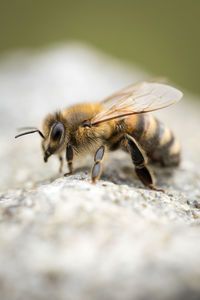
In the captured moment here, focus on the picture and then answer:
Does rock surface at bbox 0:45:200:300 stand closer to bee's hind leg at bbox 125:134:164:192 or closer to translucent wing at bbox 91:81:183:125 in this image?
bee's hind leg at bbox 125:134:164:192

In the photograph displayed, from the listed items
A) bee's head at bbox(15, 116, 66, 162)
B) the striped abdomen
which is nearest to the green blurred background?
the striped abdomen

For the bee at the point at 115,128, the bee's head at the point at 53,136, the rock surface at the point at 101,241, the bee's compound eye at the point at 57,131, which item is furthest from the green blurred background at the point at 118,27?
the rock surface at the point at 101,241

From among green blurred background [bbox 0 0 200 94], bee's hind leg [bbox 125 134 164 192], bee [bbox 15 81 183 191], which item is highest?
green blurred background [bbox 0 0 200 94]

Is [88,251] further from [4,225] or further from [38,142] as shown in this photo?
[38,142]

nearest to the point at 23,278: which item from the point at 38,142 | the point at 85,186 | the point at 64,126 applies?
the point at 85,186

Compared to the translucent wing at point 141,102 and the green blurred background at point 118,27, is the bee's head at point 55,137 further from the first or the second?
the green blurred background at point 118,27

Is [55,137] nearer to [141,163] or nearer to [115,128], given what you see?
[115,128]
